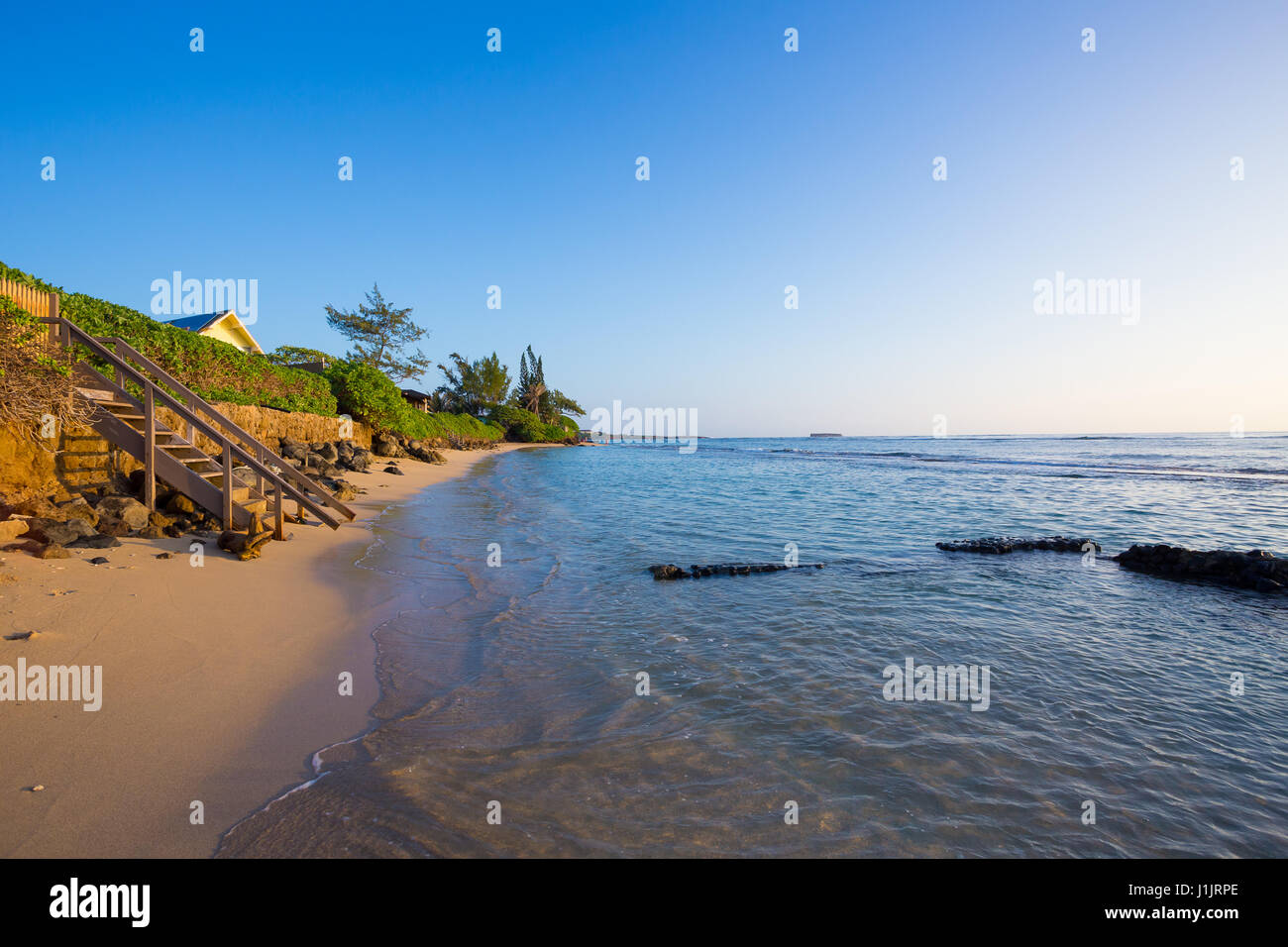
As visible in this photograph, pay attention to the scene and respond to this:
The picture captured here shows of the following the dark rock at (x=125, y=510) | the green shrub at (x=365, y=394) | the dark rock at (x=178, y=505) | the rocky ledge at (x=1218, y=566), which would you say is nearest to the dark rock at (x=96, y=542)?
the dark rock at (x=125, y=510)

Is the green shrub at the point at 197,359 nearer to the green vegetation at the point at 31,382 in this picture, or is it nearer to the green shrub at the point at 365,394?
the green vegetation at the point at 31,382

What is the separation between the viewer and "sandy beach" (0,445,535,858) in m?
3.11

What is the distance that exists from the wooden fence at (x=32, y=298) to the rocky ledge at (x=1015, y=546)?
18302mm

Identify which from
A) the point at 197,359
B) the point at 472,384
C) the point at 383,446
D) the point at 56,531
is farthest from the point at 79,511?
the point at 472,384

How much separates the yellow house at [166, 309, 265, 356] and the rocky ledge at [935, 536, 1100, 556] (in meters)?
36.4

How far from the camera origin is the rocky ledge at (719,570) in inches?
380

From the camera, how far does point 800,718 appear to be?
15.7 feet

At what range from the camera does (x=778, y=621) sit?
7.34 meters

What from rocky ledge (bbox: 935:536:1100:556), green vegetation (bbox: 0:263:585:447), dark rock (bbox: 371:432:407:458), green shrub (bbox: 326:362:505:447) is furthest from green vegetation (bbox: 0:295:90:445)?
Result: dark rock (bbox: 371:432:407:458)

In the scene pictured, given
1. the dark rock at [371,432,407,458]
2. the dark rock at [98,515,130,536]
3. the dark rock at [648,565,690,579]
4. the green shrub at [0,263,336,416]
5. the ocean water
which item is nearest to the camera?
the ocean water

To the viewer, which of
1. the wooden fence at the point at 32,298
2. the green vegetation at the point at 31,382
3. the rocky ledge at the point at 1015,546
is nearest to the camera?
the green vegetation at the point at 31,382

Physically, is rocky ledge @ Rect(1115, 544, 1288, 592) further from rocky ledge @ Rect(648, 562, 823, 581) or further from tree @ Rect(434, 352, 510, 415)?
tree @ Rect(434, 352, 510, 415)
